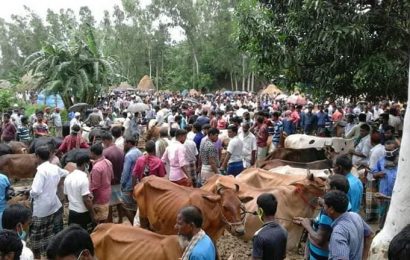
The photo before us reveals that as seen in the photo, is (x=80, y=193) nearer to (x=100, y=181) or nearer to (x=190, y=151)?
(x=100, y=181)

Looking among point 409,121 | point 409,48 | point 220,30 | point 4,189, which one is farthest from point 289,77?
point 220,30

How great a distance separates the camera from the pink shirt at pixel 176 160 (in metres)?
8.62

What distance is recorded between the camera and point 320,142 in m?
12.1

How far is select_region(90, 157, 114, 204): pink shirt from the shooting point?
7.20m

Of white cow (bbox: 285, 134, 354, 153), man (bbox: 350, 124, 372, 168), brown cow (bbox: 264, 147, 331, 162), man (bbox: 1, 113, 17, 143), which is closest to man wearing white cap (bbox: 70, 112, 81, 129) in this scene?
man (bbox: 1, 113, 17, 143)

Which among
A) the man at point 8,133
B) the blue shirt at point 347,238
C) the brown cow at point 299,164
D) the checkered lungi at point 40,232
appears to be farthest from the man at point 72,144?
the blue shirt at point 347,238

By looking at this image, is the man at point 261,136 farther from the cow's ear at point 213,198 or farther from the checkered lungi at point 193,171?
the cow's ear at point 213,198

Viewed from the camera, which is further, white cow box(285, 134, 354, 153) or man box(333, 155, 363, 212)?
white cow box(285, 134, 354, 153)

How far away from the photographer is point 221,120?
15.4 metres

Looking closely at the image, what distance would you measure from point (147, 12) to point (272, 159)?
41508 mm

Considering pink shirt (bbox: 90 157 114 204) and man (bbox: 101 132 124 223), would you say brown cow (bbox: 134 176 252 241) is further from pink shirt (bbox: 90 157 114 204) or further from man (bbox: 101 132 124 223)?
man (bbox: 101 132 124 223)

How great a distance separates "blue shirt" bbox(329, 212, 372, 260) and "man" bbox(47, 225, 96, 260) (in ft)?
6.79

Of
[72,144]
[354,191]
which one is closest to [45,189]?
[72,144]

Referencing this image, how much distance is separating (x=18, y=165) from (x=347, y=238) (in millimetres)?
9397
